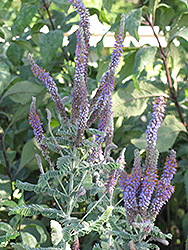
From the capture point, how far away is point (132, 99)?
1131 millimetres

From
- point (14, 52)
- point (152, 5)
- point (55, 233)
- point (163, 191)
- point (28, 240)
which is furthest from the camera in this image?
point (14, 52)

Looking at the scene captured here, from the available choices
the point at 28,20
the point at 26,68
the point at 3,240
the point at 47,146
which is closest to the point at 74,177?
the point at 47,146

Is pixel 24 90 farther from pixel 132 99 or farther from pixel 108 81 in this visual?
pixel 108 81

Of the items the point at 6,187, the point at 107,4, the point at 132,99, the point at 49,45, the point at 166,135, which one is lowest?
the point at 6,187

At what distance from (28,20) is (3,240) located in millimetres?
829

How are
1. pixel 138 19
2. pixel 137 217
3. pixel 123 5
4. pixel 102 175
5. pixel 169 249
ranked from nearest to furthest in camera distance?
pixel 137 217, pixel 102 175, pixel 138 19, pixel 123 5, pixel 169 249

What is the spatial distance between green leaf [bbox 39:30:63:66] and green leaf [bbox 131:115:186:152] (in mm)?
419

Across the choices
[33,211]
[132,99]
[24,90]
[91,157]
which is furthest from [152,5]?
[33,211]

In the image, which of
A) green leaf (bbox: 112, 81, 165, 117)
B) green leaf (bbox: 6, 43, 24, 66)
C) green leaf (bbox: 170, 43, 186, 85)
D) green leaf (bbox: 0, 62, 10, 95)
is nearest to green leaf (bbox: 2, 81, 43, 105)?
green leaf (bbox: 0, 62, 10, 95)

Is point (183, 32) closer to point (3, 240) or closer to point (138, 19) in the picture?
point (138, 19)

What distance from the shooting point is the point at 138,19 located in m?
0.93

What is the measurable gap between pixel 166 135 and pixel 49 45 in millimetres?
540

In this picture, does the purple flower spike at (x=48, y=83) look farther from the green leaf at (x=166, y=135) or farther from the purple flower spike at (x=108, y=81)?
the green leaf at (x=166, y=135)

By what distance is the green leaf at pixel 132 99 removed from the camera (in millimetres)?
1102
